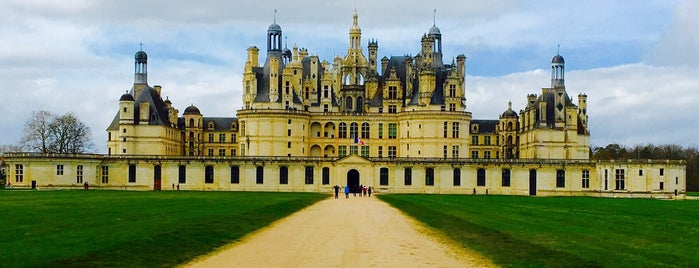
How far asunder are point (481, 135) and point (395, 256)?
95.0m

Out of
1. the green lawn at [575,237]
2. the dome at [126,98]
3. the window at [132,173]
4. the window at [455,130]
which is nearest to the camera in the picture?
the green lawn at [575,237]

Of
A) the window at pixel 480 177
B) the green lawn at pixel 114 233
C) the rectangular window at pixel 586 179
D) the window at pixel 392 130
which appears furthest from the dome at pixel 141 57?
the green lawn at pixel 114 233

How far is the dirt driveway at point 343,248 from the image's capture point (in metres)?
24.5

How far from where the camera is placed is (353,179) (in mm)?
98625

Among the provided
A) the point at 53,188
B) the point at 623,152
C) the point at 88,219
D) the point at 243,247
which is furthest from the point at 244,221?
the point at 623,152

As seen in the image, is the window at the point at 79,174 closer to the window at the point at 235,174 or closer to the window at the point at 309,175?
the window at the point at 235,174

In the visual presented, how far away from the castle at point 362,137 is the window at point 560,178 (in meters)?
0.10

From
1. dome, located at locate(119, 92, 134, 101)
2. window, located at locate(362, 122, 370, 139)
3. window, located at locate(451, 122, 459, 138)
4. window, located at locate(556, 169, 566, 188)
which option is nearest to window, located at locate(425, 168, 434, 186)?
window, located at locate(451, 122, 459, 138)

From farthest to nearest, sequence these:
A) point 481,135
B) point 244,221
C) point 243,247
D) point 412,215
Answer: point 481,135
point 412,215
point 244,221
point 243,247

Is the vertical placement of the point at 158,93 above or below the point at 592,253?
above

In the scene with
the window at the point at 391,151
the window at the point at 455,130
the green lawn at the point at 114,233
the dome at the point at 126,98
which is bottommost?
the green lawn at the point at 114,233

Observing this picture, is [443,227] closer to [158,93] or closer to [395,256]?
[395,256]

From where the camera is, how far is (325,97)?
109m

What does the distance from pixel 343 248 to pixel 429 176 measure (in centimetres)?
6935
